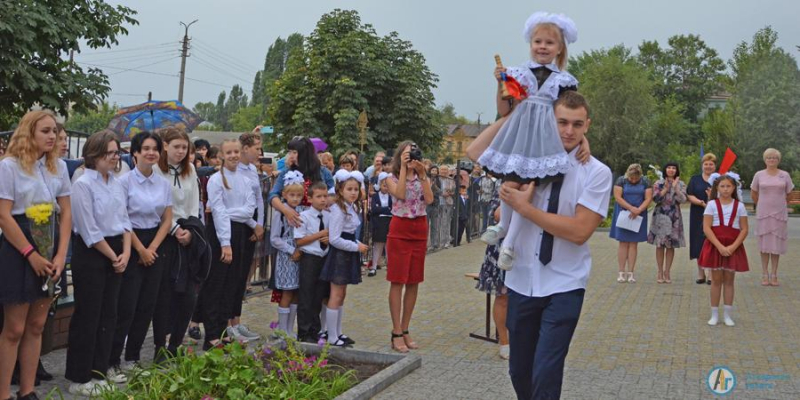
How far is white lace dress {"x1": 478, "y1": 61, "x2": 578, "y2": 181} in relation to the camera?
3.83 metres

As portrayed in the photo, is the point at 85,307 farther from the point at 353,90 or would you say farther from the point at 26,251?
the point at 353,90

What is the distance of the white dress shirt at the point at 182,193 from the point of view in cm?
706

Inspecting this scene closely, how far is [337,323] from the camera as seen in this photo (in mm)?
7805

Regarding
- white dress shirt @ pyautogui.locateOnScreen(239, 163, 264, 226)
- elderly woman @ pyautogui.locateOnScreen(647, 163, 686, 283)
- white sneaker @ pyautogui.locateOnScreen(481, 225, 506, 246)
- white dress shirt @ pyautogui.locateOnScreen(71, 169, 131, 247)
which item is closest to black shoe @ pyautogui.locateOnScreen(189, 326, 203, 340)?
white dress shirt @ pyautogui.locateOnScreen(239, 163, 264, 226)

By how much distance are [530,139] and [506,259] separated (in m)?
0.59

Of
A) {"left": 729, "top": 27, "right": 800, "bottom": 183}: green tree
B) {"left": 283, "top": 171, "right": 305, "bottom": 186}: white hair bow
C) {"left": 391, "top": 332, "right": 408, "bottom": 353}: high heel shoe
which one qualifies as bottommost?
{"left": 391, "top": 332, "right": 408, "bottom": 353}: high heel shoe

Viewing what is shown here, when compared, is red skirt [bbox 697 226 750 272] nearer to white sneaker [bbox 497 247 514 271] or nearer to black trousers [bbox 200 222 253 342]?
black trousers [bbox 200 222 253 342]

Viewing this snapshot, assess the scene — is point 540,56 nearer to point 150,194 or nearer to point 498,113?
point 498,113

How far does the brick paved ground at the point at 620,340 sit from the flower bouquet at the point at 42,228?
1.12m

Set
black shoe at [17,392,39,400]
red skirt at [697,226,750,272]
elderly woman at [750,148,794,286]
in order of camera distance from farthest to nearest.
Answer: elderly woman at [750,148,794,286] < red skirt at [697,226,750,272] < black shoe at [17,392,39,400]

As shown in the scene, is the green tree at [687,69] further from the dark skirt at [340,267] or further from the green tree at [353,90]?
the dark skirt at [340,267]

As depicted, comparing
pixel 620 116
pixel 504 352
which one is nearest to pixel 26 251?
pixel 504 352

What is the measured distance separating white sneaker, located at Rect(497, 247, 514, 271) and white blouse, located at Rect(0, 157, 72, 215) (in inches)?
125

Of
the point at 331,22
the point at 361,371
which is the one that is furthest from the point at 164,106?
the point at 331,22
